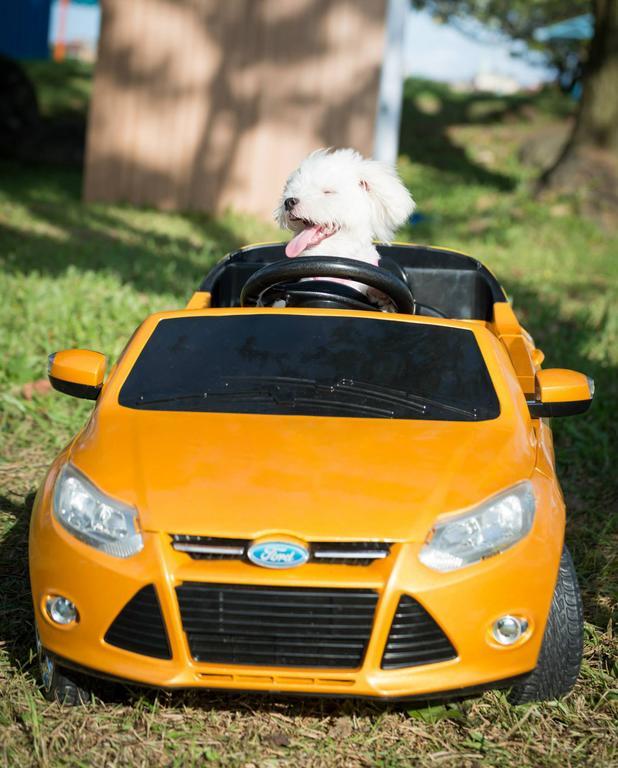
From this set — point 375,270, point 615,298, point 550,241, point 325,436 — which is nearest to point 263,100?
point 550,241

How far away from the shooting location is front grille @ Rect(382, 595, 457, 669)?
2.55 meters

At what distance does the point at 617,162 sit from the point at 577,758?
11704mm

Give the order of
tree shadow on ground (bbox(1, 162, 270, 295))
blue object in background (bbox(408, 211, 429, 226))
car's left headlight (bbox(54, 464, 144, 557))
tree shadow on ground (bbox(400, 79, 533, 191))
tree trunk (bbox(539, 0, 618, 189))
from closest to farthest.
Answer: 1. car's left headlight (bbox(54, 464, 144, 557))
2. tree shadow on ground (bbox(1, 162, 270, 295))
3. blue object in background (bbox(408, 211, 429, 226))
4. tree trunk (bbox(539, 0, 618, 189))
5. tree shadow on ground (bbox(400, 79, 533, 191))

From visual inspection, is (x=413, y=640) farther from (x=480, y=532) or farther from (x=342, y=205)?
(x=342, y=205)

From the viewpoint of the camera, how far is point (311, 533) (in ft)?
8.44

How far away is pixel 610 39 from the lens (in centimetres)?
1363

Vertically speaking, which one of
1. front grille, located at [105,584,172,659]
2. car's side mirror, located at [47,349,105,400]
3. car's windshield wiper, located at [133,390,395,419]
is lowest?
front grille, located at [105,584,172,659]

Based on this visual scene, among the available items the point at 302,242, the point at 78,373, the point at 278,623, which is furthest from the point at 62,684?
the point at 302,242

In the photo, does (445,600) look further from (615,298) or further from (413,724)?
(615,298)

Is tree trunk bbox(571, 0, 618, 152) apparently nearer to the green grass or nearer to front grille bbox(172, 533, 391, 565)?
the green grass

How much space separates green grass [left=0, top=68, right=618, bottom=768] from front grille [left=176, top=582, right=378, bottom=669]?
385mm

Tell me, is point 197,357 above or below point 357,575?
above

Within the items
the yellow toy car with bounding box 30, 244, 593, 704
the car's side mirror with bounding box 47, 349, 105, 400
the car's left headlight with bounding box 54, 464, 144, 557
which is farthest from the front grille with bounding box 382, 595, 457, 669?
the car's side mirror with bounding box 47, 349, 105, 400

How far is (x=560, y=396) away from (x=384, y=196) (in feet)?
4.56
